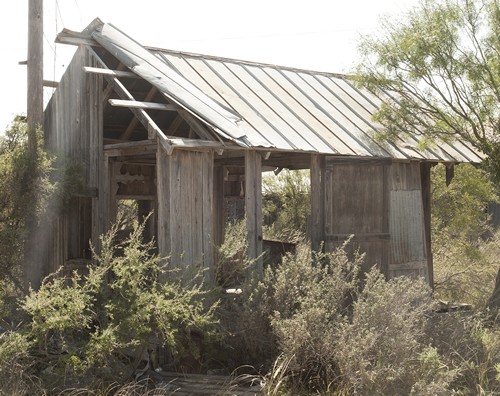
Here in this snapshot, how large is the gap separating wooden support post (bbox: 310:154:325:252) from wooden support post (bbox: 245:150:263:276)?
1.19 m

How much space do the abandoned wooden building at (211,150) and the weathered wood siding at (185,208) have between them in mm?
16

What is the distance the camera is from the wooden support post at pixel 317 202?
11602 mm

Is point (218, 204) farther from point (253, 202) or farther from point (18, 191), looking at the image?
point (18, 191)

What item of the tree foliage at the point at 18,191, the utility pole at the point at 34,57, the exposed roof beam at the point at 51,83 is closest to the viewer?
the tree foliage at the point at 18,191

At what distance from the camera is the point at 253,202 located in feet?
35.1

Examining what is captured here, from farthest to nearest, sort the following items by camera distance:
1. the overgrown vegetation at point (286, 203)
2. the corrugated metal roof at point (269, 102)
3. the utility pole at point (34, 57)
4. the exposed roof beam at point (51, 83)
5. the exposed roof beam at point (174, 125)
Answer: the overgrown vegetation at point (286, 203)
the exposed roof beam at point (174, 125)
the exposed roof beam at point (51, 83)
the utility pole at point (34, 57)
the corrugated metal roof at point (269, 102)

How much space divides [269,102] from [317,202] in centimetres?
185

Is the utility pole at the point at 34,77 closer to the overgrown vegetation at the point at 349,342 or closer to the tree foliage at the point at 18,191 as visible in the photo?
the tree foliage at the point at 18,191

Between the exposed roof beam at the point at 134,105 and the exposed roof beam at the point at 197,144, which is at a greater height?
the exposed roof beam at the point at 134,105

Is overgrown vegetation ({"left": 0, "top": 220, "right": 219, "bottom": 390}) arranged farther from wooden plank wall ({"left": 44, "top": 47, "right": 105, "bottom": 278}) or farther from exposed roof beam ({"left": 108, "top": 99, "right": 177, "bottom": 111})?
wooden plank wall ({"left": 44, "top": 47, "right": 105, "bottom": 278})

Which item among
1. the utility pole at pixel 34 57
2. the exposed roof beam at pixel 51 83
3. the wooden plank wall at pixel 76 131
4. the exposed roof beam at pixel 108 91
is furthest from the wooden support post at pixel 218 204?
the utility pole at pixel 34 57

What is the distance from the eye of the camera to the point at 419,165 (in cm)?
1312

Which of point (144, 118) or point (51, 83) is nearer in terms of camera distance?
point (144, 118)

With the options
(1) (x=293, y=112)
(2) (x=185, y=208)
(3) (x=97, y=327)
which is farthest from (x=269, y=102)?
(3) (x=97, y=327)
